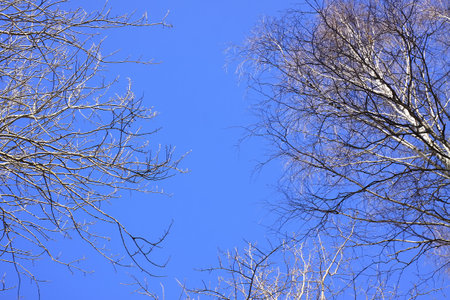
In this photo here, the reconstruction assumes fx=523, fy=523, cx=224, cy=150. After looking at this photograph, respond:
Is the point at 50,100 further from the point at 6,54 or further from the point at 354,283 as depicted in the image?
the point at 354,283

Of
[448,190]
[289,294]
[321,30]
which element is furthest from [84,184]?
[321,30]

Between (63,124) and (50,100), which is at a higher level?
(63,124)

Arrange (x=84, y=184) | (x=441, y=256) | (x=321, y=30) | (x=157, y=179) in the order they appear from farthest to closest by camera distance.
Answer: (x=321, y=30) < (x=441, y=256) < (x=84, y=184) < (x=157, y=179)

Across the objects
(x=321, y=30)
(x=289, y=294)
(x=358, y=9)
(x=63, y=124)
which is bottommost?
(x=289, y=294)

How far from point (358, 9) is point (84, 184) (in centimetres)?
306

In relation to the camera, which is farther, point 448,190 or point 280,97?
point 280,97

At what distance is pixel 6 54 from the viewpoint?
418cm

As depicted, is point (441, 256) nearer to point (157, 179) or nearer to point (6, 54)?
point (157, 179)

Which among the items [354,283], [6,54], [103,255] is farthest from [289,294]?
[6,54]

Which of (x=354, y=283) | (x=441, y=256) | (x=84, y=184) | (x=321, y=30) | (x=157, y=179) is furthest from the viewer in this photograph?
(x=321, y=30)

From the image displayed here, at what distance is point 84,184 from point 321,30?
11.5 ft

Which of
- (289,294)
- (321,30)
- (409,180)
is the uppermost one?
(321,30)

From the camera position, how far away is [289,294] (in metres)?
5.26

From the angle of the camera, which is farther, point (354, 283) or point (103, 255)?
point (354, 283)
